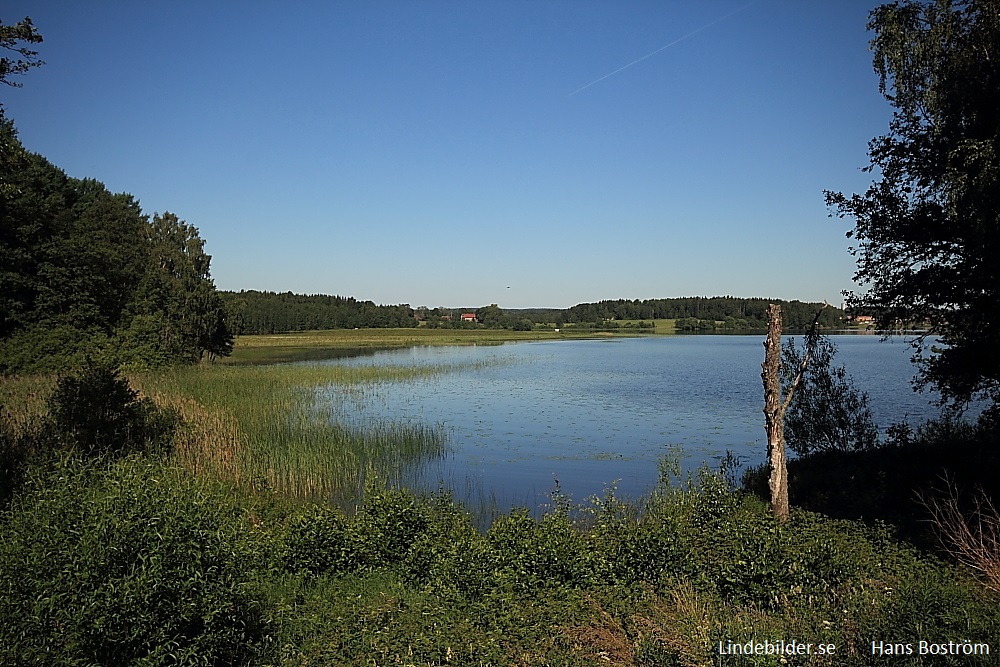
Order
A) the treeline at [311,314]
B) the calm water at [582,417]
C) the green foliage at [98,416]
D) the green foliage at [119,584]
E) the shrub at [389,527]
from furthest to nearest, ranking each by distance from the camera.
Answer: the treeline at [311,314]
the calm water at [582,417]
the green foliage at [98,416]
the shrub at [389,527]
the green foliage at [119,584]

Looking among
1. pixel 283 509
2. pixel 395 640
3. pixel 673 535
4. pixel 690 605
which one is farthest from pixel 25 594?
pixel 283 509

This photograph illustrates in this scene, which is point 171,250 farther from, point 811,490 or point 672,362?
point 811,490

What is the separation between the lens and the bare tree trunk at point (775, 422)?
9.08m

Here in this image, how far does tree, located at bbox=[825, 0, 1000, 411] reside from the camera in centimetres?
797

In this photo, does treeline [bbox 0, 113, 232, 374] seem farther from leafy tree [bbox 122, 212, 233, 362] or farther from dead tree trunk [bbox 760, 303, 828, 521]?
dead tree trunk [bbox 760, 303, 828, 521]

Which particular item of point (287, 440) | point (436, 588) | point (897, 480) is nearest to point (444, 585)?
point (436, 588)

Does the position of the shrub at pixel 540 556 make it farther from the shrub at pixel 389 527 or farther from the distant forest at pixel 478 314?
the distant forest at pixel 478 314

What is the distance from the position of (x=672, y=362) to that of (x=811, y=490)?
41376 millimetres

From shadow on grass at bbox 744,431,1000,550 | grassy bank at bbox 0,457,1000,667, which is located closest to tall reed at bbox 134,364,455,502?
grassy bank at bbox 0,457,1000,667

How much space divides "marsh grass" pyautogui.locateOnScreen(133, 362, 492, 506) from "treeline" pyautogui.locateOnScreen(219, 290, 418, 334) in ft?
218

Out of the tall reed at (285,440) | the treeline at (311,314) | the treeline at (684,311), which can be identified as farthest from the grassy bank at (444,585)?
the treeline at (684,311)

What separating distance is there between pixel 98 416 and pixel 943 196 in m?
15.2

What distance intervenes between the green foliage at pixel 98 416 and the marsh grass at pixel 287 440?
1.04 m

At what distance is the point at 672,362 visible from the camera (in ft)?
171
